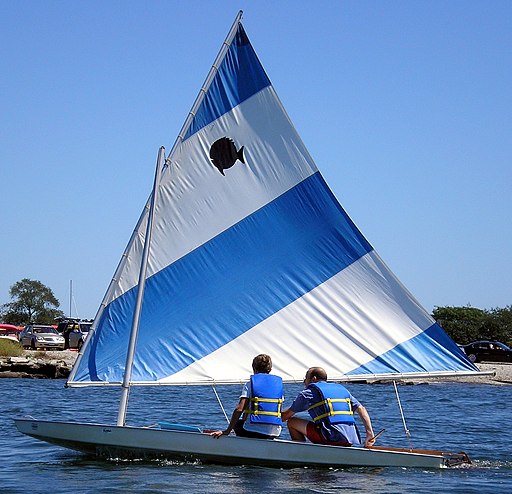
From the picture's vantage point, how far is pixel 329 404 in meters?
13.0

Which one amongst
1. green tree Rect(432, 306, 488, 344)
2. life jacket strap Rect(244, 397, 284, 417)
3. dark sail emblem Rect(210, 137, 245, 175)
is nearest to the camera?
life jacket strap Rect(244, 397, 284, 417)

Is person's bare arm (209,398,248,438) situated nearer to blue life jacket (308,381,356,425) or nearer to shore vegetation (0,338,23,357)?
blue life jacket (308,381,356,425)

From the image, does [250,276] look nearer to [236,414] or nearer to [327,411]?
[236,414]

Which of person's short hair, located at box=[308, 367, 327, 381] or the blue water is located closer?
the blue water

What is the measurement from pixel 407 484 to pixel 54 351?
1551 inches

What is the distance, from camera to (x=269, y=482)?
40.5ft

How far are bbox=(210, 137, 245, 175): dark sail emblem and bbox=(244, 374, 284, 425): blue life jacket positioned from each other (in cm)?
306

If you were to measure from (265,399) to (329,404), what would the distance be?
0.83 meters

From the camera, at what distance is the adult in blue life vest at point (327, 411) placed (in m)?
13.1

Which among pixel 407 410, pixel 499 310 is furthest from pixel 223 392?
pixel 499 310

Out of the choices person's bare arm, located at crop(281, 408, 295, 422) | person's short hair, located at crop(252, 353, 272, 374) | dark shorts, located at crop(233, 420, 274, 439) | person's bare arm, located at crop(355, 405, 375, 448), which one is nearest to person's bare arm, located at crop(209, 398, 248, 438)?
dark shorts, located at crop(233, 420, 274, 439)

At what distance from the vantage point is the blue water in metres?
12.3

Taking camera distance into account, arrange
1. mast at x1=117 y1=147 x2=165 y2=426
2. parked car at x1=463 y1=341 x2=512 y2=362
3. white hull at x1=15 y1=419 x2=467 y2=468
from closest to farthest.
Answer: white hull at x1=15 y1=419 x2=467 y2=468
mast at x1=117 y1=147 x2=165 y2=426
parked car at x1=463 y1=341 x2=512 y2=362

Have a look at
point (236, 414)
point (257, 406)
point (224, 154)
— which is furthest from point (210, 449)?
point (224, 154)
